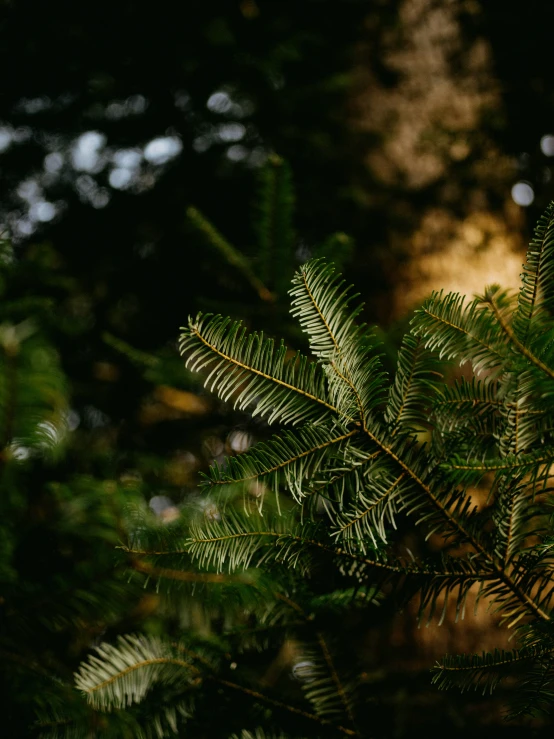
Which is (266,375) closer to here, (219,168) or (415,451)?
(415,451)

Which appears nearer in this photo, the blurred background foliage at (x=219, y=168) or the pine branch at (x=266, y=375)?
the pine branch at (x=266, y=375)

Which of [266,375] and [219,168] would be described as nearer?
[266,375]

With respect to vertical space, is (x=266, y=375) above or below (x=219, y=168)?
below

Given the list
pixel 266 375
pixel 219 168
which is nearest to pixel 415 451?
pixel 266 375

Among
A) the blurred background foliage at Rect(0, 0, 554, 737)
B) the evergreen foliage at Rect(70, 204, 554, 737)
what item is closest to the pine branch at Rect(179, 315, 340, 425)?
the evergreen foliage at Rect(70, 204, 554, 737)

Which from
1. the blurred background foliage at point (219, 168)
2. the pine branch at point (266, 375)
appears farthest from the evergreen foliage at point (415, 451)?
the blurred background foliage at point (219, 168)

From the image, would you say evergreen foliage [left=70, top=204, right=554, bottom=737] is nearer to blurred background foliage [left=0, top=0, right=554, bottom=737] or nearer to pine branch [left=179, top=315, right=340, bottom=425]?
pine branch [left=179, top=315, right=340, bottom=425]

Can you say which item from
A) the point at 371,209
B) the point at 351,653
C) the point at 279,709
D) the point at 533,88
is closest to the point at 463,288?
the point at 371,209

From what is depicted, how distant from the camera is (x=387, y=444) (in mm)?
599

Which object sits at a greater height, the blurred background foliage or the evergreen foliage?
the blurred background foliage

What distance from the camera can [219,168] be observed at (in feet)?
7.92

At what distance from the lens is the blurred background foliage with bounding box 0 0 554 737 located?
1896mm

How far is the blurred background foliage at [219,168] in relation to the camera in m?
1.90

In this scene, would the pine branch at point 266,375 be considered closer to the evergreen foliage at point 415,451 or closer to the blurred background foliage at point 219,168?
the evergreen foliage at point 415,451
